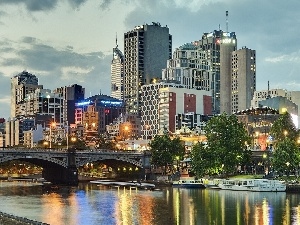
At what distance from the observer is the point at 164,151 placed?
17162cm

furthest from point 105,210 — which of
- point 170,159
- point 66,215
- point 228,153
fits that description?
point 170,159

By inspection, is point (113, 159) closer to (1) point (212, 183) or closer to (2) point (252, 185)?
(1) point (212, 183)

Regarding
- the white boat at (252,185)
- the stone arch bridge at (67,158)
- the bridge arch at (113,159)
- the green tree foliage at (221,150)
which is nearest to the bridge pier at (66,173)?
the stone arch bridge at (67,158)

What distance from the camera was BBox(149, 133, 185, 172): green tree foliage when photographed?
171125 mm

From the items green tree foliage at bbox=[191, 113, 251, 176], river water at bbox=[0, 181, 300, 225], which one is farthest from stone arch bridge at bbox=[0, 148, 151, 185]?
green tree foliage at bbox=[191, 113, 251, 176]

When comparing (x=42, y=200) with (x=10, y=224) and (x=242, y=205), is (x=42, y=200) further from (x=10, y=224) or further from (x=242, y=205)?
(x=10, y=224)

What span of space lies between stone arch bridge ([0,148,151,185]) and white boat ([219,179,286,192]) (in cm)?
4195

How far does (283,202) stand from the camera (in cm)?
10075

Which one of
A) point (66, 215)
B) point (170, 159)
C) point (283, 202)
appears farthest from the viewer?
point (170, 159)

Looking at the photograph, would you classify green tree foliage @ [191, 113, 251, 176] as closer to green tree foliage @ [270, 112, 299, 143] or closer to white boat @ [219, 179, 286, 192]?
white boat @ [219, 179, 286, 192]

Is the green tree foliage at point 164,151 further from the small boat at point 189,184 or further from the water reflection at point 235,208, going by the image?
the water reflection at point 235,208

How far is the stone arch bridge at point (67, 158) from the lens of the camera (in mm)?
150375

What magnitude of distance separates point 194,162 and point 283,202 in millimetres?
48644

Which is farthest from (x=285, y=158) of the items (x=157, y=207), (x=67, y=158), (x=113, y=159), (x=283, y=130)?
(x=67, y=158)
